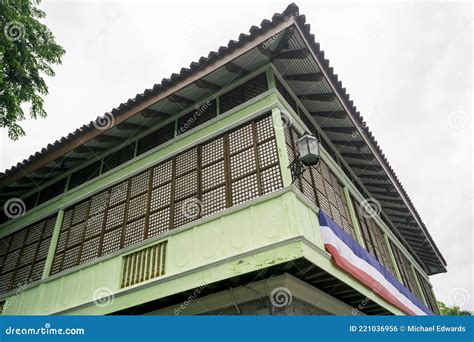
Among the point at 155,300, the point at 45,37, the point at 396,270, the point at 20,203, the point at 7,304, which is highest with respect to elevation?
the point at 45,37

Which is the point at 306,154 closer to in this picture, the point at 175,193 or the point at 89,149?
the point at 175,193

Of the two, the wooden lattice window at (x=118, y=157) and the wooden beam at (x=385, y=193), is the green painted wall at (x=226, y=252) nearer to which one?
the wooden lattice window at (x=118, y=157)

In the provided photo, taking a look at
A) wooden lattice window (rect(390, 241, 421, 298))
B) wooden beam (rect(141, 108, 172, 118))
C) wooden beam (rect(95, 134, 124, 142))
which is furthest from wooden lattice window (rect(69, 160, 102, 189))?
wooden lattice window (rect(390, 241, 421, 298))

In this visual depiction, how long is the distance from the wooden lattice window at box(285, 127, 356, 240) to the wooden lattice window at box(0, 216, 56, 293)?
7012 millimetres

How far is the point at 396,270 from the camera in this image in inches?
503

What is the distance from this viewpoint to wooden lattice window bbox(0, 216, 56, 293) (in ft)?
32.0

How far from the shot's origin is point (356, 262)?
7.73 metres

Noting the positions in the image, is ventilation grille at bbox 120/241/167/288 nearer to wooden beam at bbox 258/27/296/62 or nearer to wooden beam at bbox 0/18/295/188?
wooden beam at bbox 0/18/295/188

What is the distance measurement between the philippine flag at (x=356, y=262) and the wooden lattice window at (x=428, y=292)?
7.76 meters

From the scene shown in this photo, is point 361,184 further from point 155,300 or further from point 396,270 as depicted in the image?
point 155,300

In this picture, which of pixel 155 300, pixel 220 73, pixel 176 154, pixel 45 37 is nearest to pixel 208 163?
pixel 176 154

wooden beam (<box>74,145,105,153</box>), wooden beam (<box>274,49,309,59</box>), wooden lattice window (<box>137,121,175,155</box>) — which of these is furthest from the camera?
wooden beam (<box>74,145,105,153</box>)

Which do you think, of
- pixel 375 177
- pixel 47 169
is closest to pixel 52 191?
pixel 47 169

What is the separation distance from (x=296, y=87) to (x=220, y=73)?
78.0 inches
